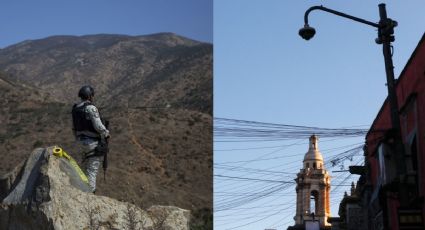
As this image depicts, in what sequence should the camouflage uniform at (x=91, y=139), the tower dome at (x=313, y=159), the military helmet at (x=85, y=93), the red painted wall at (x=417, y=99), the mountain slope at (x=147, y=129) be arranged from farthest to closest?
1. the tower dome at (x=313, y=159)
2. the mountain slope at (x=147, y=129)
3. the red painted wall at (x=417, y=99)
4. the military helmet at (x=85, y=93)
5. the camouflage uniform at (x=91, y=139)

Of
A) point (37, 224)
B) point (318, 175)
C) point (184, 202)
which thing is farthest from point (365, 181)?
point (318, 175)

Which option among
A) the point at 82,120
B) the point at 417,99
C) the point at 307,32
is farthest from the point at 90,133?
the point at 417,99

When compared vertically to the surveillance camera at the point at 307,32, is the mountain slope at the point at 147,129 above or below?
above

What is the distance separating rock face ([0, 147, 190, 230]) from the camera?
808cm

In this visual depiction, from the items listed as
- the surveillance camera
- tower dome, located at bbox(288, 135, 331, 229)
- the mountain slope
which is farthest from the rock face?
tower dome, located at bbox(288, 135, 331, 229)

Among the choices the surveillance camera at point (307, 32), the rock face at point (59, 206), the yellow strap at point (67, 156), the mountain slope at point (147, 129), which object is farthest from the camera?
the mountain slope at point (147, 129)

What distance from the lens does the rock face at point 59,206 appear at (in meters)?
8.08

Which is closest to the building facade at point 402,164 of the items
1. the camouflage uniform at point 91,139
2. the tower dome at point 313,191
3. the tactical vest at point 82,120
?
the camouflage uniform at point 91,139

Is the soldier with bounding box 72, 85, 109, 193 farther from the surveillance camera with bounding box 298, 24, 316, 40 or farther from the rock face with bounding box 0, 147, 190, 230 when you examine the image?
the surveillance camera with bounding box 298, 24, 316, 40

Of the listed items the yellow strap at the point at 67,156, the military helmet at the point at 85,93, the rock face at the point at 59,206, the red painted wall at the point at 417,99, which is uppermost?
the red painted wall at the point at 417,99

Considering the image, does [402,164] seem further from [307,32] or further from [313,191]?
[313,191]

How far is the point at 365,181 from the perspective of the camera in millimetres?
21531

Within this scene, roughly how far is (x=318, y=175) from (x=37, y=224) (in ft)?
153

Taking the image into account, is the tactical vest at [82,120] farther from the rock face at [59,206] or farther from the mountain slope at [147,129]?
the mountain slope at [147,129]
